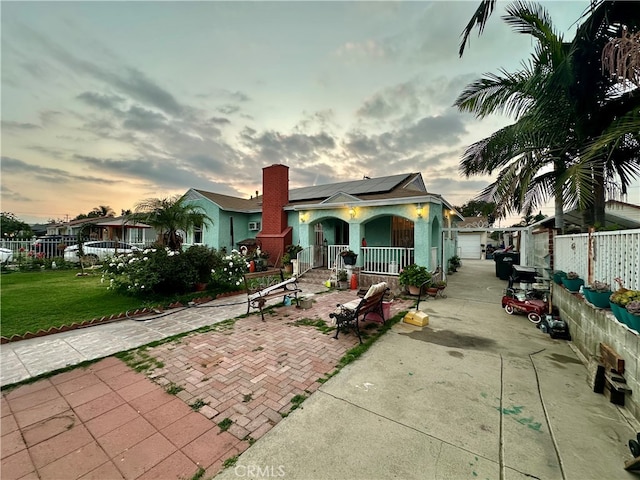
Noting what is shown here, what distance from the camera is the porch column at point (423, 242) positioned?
9.41 metres

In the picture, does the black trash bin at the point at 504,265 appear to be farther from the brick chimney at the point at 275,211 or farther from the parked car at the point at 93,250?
the parked car at the point at 93,250

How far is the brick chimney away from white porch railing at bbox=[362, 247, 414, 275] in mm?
5182

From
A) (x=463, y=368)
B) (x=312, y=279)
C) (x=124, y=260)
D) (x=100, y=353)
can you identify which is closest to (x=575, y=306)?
(x=463, y=368)

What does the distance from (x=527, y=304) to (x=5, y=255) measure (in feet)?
81.9

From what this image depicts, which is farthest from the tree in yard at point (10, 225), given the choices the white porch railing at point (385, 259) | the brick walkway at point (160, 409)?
the white porch railing at point (385, 259)

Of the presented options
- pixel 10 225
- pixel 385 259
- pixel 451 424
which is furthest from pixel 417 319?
pixel 10 225

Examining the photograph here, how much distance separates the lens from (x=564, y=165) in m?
6.95

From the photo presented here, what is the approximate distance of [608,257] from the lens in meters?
4.17

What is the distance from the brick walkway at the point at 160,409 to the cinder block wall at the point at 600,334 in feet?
12.3

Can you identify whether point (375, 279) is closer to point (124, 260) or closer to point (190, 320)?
point (190, 320)

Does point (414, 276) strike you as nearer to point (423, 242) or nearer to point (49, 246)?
point (423, 242)

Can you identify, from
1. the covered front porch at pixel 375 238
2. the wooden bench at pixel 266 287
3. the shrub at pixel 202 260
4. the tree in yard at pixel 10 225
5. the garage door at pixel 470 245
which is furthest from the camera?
the tree in yard at pixel 10 225

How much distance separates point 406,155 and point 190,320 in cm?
1637

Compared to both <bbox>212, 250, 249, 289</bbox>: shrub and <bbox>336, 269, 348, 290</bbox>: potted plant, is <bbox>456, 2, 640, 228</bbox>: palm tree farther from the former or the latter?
<bbox>212, 250, 249, 289</bbox>: shrub
